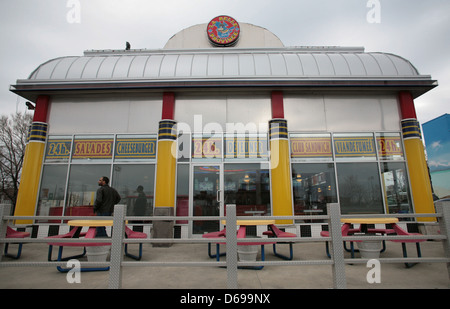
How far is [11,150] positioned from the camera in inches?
830

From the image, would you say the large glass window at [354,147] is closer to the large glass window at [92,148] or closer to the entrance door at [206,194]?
the entrance door at [206,194]

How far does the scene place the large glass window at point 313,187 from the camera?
25.2 ft

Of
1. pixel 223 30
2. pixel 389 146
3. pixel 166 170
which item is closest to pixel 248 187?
pixel 166 170

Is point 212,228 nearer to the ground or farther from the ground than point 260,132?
nearer to the ground

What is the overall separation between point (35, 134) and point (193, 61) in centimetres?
602

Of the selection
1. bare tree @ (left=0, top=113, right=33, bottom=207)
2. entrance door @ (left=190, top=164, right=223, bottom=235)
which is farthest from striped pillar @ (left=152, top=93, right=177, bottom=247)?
bare tree @ (left=0, top=113, right=33, bottom=207)

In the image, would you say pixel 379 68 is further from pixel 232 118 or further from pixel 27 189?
pixel 27 189

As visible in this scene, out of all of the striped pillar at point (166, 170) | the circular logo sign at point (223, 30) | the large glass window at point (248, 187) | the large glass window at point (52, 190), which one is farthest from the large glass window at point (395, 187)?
the large glass window at point (52, 190)

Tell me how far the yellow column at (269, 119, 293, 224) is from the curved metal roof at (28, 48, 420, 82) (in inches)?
70.6

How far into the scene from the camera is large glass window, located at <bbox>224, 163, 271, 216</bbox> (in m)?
7.64

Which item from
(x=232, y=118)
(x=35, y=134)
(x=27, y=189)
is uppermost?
(x=232, y=118)

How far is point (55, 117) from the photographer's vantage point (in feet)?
27.2
